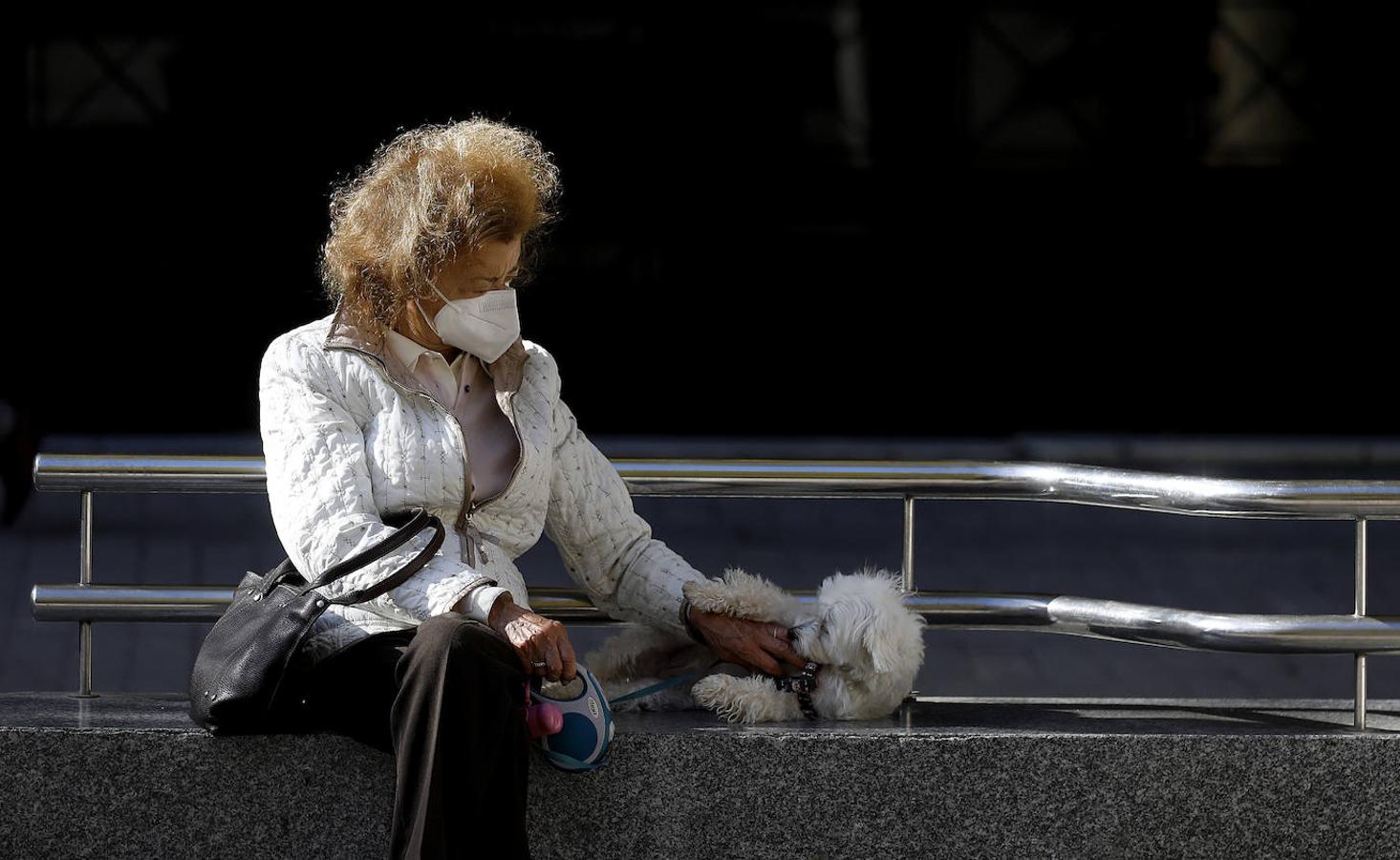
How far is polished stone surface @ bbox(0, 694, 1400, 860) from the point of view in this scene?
11.1 feet

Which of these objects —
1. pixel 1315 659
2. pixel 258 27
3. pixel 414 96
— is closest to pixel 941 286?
pixel 414 96

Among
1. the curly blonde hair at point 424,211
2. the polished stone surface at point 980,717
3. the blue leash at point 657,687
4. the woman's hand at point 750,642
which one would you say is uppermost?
the curly blonde hair at point 424,211

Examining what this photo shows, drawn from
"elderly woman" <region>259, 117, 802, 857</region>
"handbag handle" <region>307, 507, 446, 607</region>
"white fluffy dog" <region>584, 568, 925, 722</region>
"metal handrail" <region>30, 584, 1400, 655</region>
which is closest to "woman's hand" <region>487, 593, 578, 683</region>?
"elderly woman" <region>259, 117, 802, 857</region>

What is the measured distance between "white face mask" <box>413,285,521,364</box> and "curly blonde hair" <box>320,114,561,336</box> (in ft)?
0.19

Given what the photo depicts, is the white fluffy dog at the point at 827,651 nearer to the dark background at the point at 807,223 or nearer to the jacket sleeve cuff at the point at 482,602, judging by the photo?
the jacket sleeve cuff at the point at 482,602

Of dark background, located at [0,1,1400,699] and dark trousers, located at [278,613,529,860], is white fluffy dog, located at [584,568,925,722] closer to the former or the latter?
dark trousers, located at [278,613,529,860]

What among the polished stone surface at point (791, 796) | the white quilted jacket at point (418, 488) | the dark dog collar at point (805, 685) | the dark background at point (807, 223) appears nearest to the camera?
the white quilted jacket at point (418, 488)

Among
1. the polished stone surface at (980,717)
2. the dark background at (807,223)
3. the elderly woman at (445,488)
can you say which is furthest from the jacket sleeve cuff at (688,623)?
the dark background at (807,223)

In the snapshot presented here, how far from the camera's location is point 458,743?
306 cm

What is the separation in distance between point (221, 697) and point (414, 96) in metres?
10.4

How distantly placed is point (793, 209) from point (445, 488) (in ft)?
34.3

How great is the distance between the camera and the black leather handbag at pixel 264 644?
3227 millimetres

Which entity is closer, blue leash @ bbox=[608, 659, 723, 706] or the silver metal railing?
the silver metal railing

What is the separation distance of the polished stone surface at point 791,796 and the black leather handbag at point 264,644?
0.11 metres
